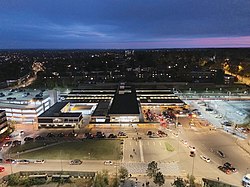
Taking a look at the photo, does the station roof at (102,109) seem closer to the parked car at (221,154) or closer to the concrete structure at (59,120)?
the concrete structure at (59,120)

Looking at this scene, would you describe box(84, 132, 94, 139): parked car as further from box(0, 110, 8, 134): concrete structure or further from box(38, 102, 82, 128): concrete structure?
box(0, 110, 8, 134): concrete structure

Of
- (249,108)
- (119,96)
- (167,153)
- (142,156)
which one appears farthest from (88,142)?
(249,108)

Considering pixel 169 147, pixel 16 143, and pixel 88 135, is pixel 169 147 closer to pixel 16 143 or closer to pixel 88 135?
pixel 88 135

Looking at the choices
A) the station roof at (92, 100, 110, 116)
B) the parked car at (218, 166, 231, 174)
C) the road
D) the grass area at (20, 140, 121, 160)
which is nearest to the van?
the road

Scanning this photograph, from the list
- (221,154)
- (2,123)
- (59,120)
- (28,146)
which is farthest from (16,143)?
(221,154)

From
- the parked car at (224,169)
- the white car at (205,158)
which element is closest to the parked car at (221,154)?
the white car at (205,158)

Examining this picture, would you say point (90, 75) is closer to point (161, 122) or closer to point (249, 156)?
point (161, 122)

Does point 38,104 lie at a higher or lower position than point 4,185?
higher

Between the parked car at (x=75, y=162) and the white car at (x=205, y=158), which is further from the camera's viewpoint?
the white car at (x=205, y=158)
